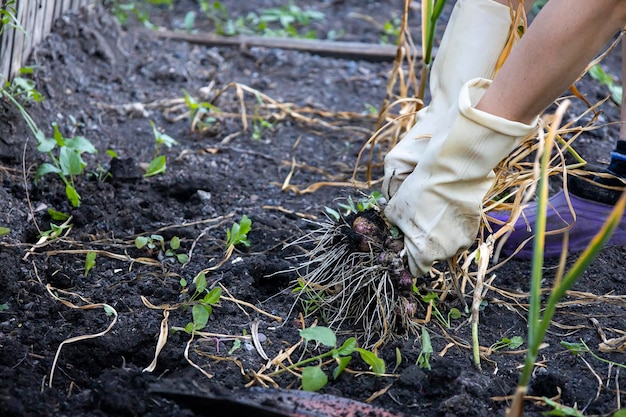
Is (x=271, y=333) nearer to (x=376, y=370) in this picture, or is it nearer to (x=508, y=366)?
(x=376, y=370)

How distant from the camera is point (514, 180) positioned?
1816mm

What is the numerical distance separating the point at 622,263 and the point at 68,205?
151cm

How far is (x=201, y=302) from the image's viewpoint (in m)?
1.69

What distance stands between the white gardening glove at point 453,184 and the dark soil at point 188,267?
22 centimetres

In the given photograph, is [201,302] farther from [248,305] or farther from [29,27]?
[29,27]

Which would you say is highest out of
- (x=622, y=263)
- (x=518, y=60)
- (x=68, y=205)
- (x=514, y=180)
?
(x=518, y=60)

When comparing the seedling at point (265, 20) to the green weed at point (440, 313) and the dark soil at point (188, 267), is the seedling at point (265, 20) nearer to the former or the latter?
the dark soil at point (188, 267)

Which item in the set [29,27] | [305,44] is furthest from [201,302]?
[305,44]

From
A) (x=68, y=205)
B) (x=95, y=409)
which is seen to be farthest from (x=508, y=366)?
(x=68, y=205)

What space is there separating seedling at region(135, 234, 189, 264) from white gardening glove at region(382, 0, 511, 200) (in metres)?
0.55

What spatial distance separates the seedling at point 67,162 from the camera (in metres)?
2.10

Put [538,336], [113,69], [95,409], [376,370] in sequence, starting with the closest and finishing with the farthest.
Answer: [538,336] < [95,409] < [376,370] < [113,69]

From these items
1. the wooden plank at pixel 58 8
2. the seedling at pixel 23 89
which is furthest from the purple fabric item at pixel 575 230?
the wooden plank at pixel 58 8

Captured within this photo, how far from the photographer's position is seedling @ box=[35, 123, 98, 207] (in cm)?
210
